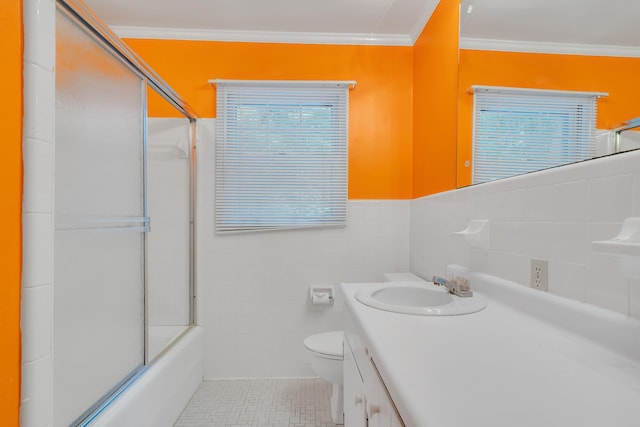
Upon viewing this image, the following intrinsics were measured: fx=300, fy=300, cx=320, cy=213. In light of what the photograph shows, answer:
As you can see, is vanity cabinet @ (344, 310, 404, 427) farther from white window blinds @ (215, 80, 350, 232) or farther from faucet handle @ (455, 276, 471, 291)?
white window blinds @ (215, 80, 350, 232)

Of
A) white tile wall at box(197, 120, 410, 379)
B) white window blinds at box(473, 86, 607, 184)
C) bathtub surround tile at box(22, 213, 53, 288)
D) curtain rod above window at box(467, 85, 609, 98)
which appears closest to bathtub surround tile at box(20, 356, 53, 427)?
bathtub surround tile at box(22, 213, 53, 288)

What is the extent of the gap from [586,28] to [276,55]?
5.95 feet

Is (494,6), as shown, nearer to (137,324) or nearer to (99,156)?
(99,156)

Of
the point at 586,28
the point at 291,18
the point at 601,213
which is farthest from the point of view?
the point at 291,18

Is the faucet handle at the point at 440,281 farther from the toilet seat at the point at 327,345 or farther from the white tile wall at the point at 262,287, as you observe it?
the white tile wall at the point at 262,287

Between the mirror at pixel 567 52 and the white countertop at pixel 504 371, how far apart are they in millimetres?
503

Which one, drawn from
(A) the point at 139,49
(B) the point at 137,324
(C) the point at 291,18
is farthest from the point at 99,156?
(C) the point at 291,18

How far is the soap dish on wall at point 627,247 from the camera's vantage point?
1.81 feet

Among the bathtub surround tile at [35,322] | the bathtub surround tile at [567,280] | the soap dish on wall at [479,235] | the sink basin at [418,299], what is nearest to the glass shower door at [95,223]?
the bathtub surround tile at [35,322]

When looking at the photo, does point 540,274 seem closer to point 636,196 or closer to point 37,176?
point 636,196

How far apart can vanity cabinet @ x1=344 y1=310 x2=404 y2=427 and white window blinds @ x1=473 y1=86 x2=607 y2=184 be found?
827 millimetres

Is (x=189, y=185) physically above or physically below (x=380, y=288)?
above

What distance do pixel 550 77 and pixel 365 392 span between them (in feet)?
3.85

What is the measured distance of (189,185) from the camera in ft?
7.04
